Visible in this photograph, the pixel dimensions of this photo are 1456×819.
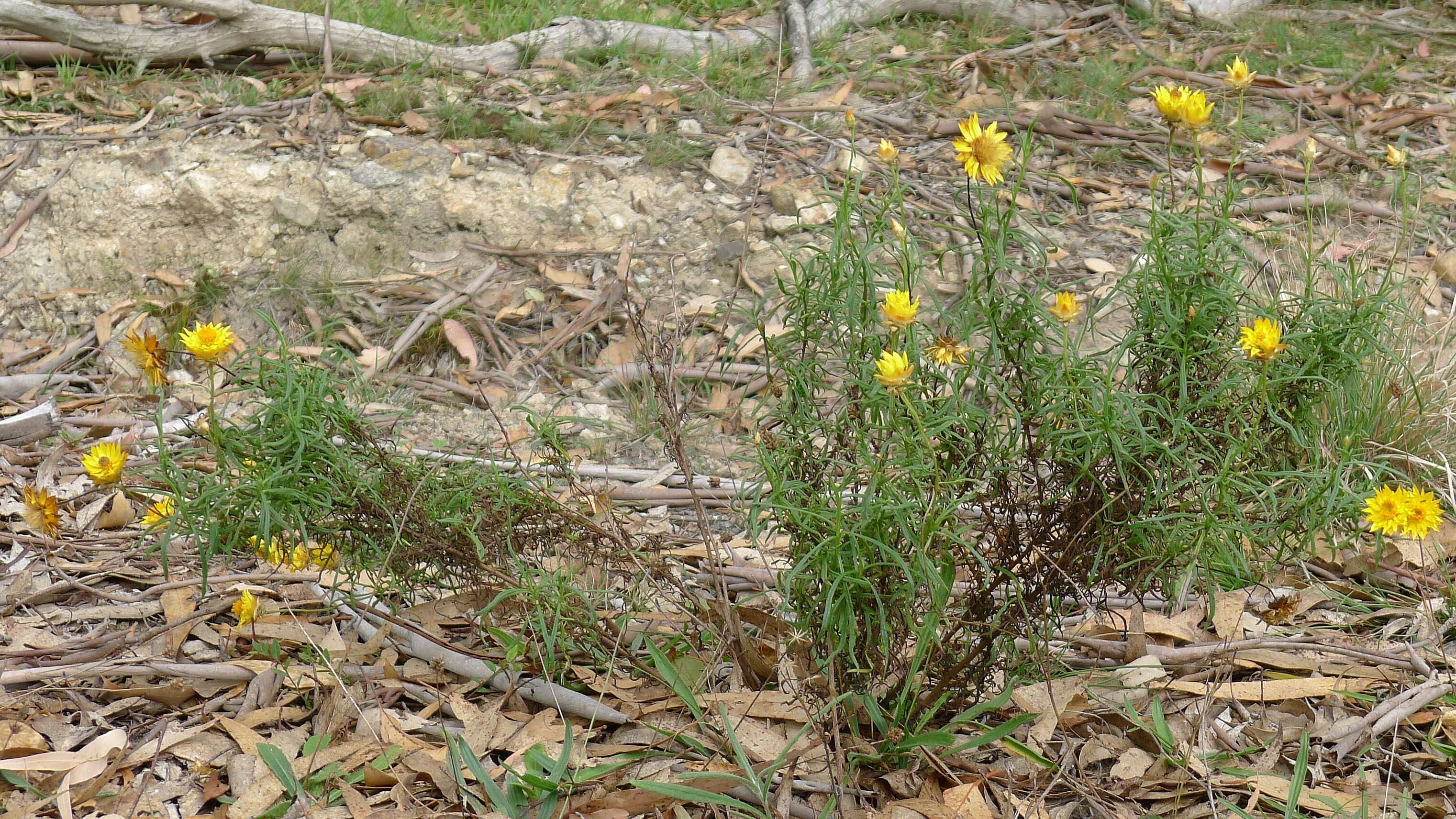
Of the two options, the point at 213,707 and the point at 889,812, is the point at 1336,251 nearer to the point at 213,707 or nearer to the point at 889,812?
the point at 889,812

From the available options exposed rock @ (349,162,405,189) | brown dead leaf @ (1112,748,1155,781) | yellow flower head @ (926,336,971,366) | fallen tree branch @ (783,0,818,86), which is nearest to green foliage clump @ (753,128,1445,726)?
yellow flower head @ (926,336,971,366)

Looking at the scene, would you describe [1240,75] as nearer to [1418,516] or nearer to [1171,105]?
[1171,105]

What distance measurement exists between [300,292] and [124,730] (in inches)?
77.3

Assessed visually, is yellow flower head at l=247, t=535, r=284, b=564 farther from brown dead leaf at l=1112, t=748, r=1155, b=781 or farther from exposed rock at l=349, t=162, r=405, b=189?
exposed rock at l=349, t=162, r=405, b=189

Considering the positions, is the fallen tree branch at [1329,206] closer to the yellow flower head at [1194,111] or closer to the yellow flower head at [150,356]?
the yellow flower head at [1194,111]

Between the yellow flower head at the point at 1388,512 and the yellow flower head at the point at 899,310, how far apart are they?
95cm

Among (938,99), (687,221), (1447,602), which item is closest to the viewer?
(1447,602)

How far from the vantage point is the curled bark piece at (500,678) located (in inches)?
84.0

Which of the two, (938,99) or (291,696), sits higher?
(938,99)

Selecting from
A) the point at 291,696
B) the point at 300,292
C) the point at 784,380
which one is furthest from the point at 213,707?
the point at 300,292

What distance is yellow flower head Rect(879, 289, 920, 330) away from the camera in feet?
5.16

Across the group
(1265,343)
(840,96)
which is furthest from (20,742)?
(840,96)

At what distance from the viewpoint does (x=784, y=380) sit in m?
2.00

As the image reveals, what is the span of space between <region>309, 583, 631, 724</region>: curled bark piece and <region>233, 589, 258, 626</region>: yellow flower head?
0.15 metres
